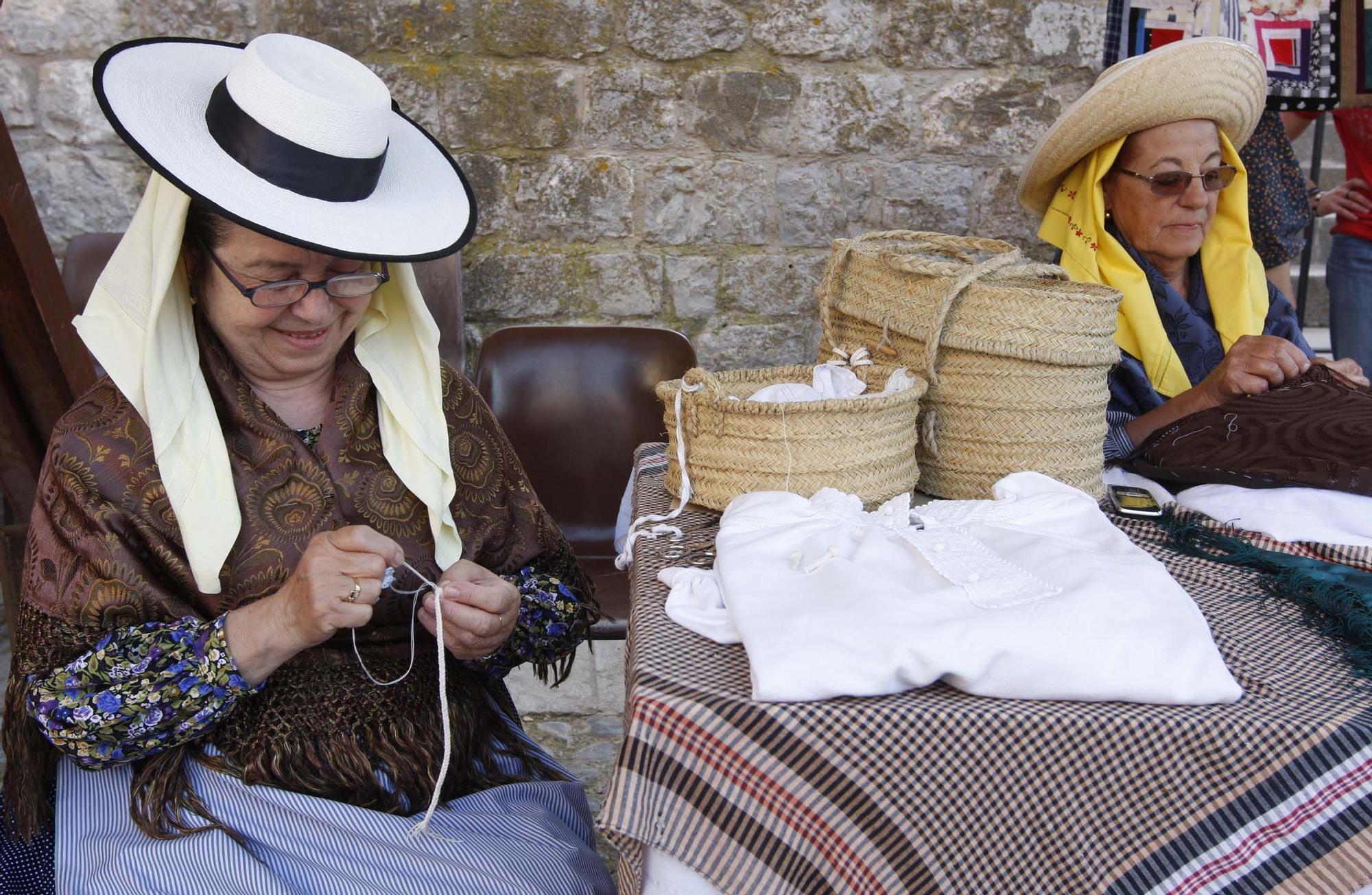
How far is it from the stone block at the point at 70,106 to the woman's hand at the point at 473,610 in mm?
2622

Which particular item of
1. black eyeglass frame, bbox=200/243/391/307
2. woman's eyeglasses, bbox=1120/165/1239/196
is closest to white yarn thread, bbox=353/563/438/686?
black eyeglass frame, bbox=200/243/391/307

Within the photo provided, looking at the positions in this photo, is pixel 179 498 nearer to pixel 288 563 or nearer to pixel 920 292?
pixel 288 563

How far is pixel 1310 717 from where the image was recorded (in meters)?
1.23

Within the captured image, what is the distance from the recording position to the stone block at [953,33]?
3.73 m

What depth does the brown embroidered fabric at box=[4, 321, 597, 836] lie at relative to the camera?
1630 mm

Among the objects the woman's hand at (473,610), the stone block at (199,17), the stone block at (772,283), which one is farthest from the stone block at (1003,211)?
the woman's hand at (473,610)

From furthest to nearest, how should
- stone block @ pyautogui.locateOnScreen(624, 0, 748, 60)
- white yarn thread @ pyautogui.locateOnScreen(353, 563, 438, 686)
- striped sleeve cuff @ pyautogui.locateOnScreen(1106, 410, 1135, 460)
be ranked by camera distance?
1. stone block @ pyautogui.locateOnScreen(624, 0, 748, 60)
2. striped sleeve cuff @ pyautogui.locateOnScreen(1106, 410, 1135, 460)
3. white yarn thread @ pyautogui.locateOnScreen(353, 563, 438, 686)

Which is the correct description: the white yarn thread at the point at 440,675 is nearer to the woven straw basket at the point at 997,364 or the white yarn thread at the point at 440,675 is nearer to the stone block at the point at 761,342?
the woven straw basket at the point at 997,364

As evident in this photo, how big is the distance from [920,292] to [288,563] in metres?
1.10

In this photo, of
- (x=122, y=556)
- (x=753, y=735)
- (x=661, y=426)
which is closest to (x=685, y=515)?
(x=753, y=735)

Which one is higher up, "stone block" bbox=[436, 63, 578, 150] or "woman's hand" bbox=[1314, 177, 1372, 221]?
"stone block" bbox=[436, 63, 578, 150]

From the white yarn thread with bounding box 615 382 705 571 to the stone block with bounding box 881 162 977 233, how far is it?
7.44 feet

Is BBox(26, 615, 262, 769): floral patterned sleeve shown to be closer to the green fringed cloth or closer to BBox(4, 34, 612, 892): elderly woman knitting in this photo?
BBox(4, 34, 612, 892): elderly woman knitting

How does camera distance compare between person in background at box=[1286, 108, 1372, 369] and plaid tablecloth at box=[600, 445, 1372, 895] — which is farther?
person in background at box=[1286, 108, 1372, 369]
